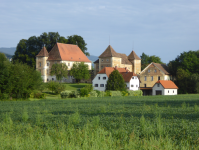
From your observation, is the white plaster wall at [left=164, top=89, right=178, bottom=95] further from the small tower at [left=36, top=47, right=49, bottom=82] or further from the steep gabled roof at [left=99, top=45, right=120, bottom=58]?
the small tower at [left=36, top=47, right=49, bottom=82]

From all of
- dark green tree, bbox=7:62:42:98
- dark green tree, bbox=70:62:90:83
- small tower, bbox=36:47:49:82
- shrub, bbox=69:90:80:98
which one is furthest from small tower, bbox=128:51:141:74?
dark green tree, bbox=7:62:42:98

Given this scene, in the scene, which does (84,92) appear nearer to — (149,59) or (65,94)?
(65,94)

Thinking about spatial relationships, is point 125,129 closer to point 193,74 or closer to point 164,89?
point 164,89

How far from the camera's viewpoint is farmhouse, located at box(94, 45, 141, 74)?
8656cm

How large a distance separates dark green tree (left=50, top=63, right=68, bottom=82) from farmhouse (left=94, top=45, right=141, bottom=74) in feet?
42.3

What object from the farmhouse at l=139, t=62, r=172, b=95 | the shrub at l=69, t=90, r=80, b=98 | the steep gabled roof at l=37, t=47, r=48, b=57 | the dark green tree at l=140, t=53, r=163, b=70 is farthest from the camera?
the dark green tree at l=140, t=53, r=163, b=70

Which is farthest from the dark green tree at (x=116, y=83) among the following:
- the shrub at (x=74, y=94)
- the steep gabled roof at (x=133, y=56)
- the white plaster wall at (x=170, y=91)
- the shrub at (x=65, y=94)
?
the steep gabled roof at (x=133, y=56)

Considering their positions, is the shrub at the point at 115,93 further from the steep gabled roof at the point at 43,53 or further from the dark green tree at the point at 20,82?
the steep gabled roof at the point at 43,53

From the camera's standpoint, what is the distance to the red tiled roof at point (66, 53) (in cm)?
8569

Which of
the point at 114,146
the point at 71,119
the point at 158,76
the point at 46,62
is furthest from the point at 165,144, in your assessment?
the point at 46,62

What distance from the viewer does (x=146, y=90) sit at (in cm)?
7900

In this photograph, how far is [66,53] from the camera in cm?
8756

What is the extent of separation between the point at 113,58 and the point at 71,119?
73.2m

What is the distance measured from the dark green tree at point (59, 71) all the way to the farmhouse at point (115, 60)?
42.3 ft
